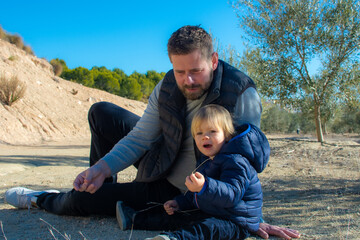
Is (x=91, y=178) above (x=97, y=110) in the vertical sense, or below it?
below

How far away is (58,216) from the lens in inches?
101

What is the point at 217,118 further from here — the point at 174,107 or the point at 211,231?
the point at 211,231

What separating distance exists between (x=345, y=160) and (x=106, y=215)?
16.4 ft

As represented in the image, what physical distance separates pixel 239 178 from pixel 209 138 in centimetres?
33

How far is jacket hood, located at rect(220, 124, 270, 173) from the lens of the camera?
1.90 m

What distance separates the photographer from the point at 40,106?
13.7 meters

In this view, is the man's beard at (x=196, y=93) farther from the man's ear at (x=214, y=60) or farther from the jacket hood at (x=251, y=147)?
the jacket hood at (x=251, y=147)

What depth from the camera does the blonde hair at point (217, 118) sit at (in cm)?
199

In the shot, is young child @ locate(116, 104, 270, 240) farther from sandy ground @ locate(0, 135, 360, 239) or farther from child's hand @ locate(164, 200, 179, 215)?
sandy ground @ locate(0, 135, 360, 239)

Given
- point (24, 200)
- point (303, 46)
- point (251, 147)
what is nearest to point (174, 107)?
point (251, 147)

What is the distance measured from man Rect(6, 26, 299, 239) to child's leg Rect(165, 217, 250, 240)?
25cm

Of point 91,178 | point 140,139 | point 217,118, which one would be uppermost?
point 217,118

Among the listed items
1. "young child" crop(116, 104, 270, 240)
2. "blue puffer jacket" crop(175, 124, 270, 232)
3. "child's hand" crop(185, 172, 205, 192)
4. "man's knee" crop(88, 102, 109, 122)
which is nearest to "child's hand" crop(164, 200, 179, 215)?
"young child" crop(116, 104, 270, 240)

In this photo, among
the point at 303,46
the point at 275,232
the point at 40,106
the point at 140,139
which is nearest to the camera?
the point at 275,232
